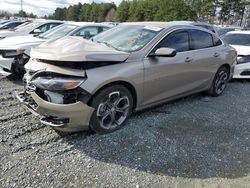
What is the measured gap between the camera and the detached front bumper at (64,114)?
3.25m

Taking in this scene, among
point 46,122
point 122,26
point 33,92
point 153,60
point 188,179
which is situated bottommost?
point 188,179

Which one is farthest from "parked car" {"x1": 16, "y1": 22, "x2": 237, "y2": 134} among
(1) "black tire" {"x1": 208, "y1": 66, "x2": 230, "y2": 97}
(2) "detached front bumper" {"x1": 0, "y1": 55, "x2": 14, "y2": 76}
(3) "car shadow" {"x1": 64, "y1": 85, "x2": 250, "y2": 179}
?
(2) "detached front bumper" {"x1": 0, "y1": 55, "x2": 14, "y2": 76}

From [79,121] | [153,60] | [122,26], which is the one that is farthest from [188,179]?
[122,26]

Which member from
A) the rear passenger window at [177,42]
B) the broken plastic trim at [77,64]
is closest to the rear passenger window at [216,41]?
the rear passenger window at [177,42]

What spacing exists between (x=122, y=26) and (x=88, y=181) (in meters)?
3.01

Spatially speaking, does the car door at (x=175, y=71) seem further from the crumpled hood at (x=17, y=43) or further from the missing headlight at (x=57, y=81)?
the crumpled hood at (x=17, y=43)

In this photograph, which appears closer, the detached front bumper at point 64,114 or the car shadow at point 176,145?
the car shadow at point 176,145

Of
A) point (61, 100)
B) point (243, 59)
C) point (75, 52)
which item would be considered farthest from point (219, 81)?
point (61, 100)

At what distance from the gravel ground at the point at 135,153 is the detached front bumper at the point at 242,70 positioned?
9.57 feet

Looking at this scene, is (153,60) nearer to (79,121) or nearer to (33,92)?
(79,121)

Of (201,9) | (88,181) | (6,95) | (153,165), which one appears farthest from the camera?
(201,9)

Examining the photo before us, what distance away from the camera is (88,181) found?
9.02ft

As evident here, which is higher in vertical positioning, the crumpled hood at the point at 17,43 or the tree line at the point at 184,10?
the tree line at the point at 184,10

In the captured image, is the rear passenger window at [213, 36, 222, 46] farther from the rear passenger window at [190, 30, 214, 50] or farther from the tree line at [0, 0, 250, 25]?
the tree line at [0, 0, 250, 25]
